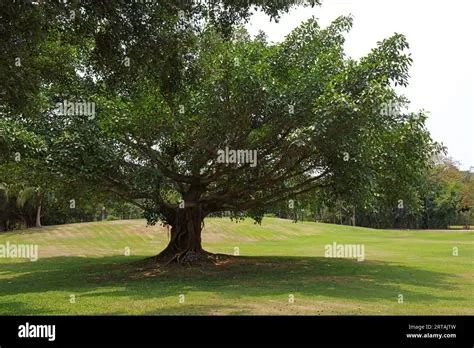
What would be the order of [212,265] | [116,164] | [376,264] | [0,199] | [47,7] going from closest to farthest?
1. [47,7]
2. [116,164]
3. [212,265]
4. [376,264]
5. [0,199]

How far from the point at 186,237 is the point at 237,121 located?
812cm

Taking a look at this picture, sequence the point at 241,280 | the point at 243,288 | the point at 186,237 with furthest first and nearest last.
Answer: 1. the point at 186,237
2. the point at 241,280
3. the point at 243,288

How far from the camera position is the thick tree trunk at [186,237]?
2406 centimetres

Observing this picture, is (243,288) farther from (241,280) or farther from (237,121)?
(237,121)

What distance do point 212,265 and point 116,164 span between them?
6.72m

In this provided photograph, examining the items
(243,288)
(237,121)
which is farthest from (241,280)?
(237,121)

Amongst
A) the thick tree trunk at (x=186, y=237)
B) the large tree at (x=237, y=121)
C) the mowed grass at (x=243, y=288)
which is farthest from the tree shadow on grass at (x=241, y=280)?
the large tree at (x=237, y=121)

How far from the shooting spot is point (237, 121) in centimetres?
1898

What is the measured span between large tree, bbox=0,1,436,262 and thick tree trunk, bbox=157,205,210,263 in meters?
0.10

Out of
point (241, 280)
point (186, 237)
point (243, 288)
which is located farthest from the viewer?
point (186, 237)

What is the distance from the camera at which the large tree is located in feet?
53.6

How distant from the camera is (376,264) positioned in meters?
25.3
